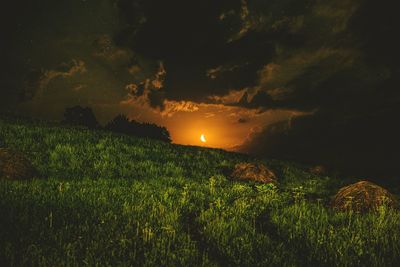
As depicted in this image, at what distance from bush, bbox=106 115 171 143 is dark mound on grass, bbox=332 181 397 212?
57.1 metres

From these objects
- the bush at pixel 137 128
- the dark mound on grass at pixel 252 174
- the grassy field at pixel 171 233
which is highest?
the bush at pixel 137 128

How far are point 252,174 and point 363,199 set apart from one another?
636 centimetres

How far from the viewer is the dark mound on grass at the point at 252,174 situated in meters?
13.6

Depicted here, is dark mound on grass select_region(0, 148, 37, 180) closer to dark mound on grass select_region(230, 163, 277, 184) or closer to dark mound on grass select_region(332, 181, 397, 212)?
dark mound on grass select_region(230, 163, 277, 184)

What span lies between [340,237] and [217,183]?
678cm

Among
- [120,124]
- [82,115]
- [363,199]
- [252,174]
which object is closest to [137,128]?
[120,124]

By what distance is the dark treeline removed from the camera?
64938 mm

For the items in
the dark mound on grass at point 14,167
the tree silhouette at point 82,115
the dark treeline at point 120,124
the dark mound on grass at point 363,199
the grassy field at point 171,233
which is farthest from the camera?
the tree silhouette at point 82,115

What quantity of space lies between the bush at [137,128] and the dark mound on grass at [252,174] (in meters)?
50.6

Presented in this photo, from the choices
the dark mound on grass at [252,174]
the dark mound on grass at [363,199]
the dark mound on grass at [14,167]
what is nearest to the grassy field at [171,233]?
the dark mound on grass at [363,199]

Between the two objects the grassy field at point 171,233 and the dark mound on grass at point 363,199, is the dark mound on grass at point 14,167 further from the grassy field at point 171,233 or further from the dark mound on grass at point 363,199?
the dark mound on grass at point 363,199

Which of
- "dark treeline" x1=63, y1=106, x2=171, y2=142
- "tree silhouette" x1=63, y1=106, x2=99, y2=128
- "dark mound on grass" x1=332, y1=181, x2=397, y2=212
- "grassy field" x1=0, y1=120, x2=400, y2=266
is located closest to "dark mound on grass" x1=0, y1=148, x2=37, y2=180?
"grassy field" x1=0, y1=120, x2=400, y2=266

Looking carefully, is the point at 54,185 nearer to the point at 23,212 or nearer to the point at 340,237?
the point at 23,212

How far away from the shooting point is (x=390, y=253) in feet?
14.6
